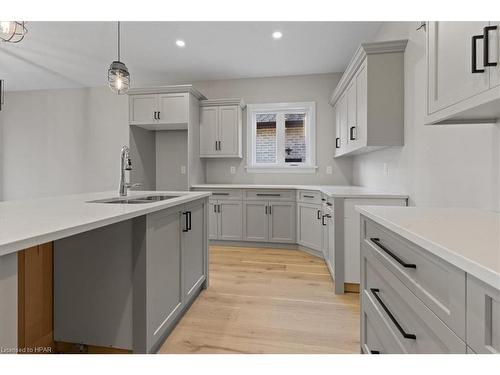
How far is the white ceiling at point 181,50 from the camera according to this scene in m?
3.05

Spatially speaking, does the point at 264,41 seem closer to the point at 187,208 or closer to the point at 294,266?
the point at 187,208

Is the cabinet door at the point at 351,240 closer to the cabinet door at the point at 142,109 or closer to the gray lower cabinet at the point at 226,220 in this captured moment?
the gray lower cabinet at the point at 226,220

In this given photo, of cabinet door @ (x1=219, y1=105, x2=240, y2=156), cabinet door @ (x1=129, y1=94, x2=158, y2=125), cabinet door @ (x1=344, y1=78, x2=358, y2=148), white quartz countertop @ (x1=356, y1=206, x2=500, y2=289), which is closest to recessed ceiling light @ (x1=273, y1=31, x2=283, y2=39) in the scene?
cabinet door @ (x1=344, y1=78, x2=358, y2=148)

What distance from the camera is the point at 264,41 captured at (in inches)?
131

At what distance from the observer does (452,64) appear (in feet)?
3.45

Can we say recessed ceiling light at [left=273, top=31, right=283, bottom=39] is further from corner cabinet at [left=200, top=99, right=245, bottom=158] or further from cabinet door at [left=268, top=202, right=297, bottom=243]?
cabinet door at [left=268, top=202, right=297, bottom=243]

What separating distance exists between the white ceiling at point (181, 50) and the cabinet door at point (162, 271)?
2443 millimetres

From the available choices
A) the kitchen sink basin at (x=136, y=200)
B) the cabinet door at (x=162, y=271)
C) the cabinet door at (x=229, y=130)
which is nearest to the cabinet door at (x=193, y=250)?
the cabinet door at (x=162, y=271)

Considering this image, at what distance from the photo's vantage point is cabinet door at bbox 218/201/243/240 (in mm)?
3951

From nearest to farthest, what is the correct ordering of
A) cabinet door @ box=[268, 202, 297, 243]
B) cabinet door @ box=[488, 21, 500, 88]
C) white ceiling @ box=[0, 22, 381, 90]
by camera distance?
cabinet door @ box=[488, 21, 500, 88] < white ceiling @ box=[0, 22, 381, 90] < cabinet door @ box=[268, 202, 297, 243]

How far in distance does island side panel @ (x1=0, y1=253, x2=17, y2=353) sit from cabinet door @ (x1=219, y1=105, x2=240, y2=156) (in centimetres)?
364

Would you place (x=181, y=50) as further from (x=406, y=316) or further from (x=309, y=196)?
(x=406, y=316)
